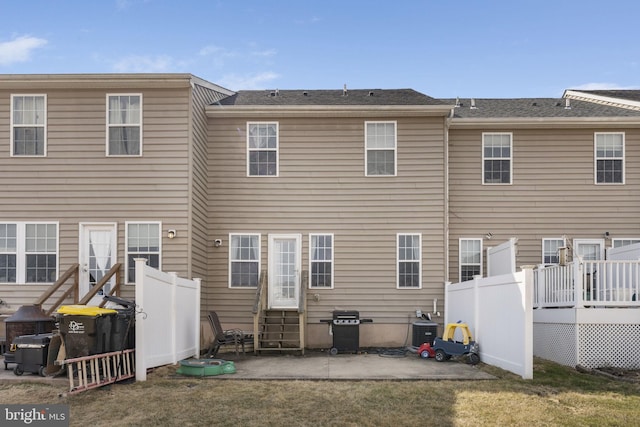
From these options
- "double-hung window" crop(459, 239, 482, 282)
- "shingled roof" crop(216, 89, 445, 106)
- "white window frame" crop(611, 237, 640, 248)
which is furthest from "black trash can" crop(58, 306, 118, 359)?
"white window frame" crop(611, 237, 640, 248)

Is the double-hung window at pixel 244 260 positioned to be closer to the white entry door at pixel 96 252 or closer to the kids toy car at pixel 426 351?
the white entry door at pixel 96 252

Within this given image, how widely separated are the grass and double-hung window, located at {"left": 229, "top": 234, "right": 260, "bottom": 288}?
4696mm

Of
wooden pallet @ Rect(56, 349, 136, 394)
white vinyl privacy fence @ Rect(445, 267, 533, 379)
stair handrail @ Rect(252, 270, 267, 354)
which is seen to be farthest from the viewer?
stair handrail @ Rect(252, 270, 267, 354)

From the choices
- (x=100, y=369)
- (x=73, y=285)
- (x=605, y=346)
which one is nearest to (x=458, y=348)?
(x=605, y=346)

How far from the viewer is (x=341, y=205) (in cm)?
1310

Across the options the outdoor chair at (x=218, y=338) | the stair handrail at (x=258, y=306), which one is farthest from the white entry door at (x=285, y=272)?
the outdoor chair at (x=218, y=338)

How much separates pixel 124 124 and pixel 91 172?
→ 1217 mm

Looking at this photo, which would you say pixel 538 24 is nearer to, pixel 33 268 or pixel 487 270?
pixel 487 270

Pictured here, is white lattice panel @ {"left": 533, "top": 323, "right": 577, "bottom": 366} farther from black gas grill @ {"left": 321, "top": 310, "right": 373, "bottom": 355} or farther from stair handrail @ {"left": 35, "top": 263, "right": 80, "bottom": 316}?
stair handrail @ {"left": 35, "top": 263, "right": 80, "bottom": 316}

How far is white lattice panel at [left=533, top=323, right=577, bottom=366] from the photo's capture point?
9688 mm

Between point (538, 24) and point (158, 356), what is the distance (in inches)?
546

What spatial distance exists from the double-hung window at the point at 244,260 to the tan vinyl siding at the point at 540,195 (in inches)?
182

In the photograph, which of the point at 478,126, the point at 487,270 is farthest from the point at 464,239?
the point at 478,126

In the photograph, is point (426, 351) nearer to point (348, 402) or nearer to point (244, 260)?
point (348, 402)
